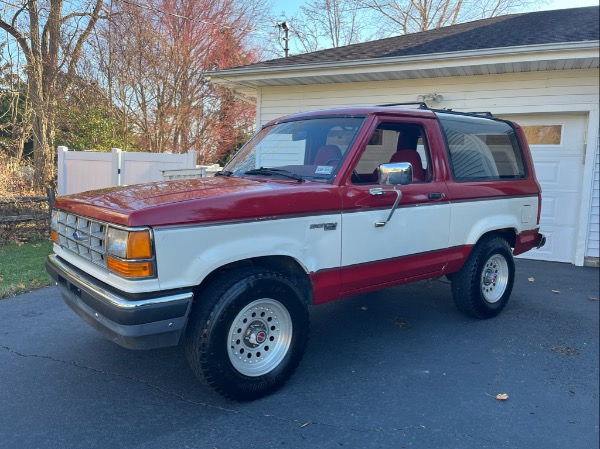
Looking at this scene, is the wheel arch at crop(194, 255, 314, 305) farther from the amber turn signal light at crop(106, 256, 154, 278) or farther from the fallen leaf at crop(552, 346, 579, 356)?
the fallen leaf at crop(552, 346, 579, 356)

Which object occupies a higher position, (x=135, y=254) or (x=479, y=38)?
(x=479, y=38)

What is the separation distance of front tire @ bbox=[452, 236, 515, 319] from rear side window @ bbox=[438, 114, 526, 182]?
0.74 meters

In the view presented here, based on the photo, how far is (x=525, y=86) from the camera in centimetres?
784

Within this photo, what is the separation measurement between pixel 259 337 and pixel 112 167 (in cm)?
755

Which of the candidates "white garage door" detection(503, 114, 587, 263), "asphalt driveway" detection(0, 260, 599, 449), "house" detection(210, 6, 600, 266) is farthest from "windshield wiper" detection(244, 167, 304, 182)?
"white garage door" detection(503, 114, 587, 263)

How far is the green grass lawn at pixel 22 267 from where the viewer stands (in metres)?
5.87

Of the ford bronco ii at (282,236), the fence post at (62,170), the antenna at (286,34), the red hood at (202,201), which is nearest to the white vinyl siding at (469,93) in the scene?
the ford bronco ii at (282,236)

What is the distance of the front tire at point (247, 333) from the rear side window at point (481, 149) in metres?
2.28

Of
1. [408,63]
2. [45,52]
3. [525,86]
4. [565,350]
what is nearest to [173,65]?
[45,52]

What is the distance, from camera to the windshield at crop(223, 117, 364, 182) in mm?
3885

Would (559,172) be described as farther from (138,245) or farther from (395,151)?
(138,245)

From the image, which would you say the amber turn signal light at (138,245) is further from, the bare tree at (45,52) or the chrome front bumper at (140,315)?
the bare tree at (45,52)

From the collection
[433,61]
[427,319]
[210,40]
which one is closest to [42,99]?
[210,40]

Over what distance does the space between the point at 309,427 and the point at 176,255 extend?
1.38 m
